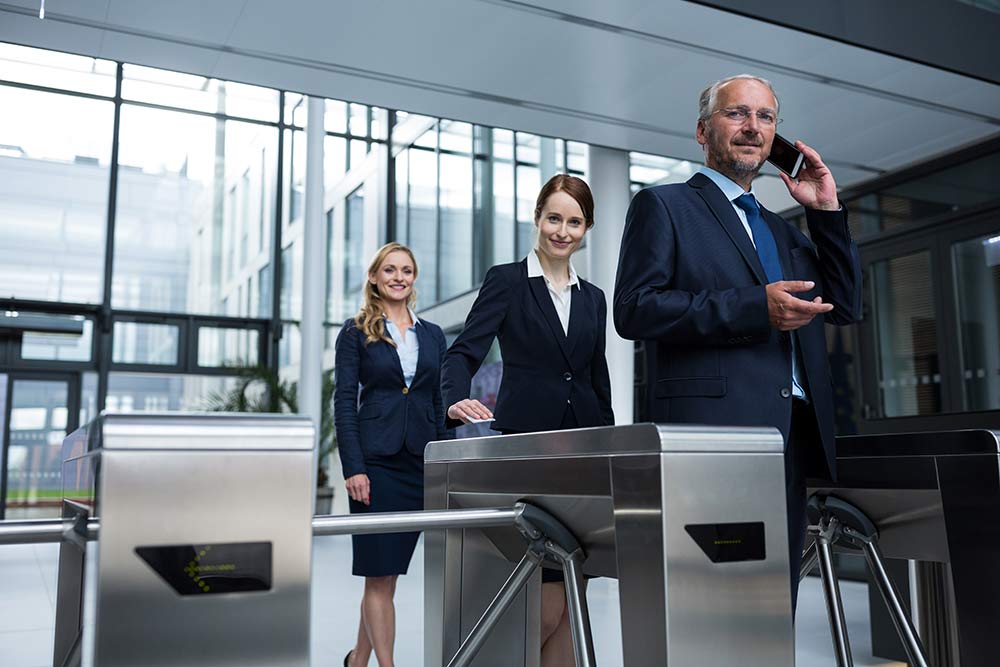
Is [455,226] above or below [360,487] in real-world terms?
above

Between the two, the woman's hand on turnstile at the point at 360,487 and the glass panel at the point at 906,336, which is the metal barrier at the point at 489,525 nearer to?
the woman's hand on turnstile at the point at 360,487

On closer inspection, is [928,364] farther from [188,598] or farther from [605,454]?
[188,598]

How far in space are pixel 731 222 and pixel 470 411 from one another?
0.64 m

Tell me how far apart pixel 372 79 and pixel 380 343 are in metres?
1.84

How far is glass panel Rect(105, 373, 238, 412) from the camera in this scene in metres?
10.6

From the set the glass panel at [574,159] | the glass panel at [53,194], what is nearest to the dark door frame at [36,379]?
the glass panel at [53,194]

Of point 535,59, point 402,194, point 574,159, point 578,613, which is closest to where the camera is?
point 578,613

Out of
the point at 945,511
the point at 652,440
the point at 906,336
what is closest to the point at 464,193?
the point at 906,336

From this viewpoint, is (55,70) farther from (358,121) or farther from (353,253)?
(353,253)

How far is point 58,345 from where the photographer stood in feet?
33.8

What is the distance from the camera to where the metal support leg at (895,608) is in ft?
5.07

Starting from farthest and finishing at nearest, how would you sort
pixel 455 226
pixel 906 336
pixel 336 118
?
1. pixel 336 118
2. pixel 455 226
3. pixel 906 336

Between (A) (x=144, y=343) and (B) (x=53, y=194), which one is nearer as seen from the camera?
(B) (x=53, y=194)

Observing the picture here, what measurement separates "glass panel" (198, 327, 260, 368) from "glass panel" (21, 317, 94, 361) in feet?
4.08
